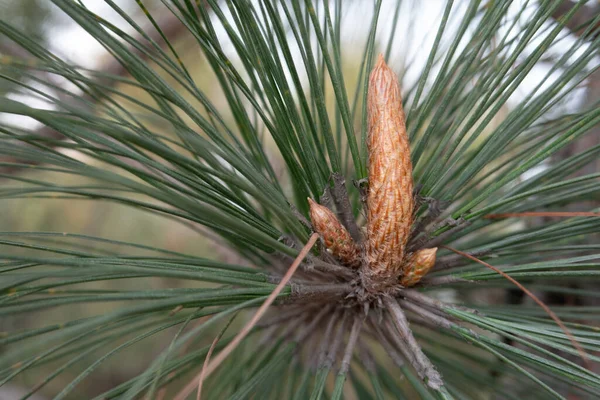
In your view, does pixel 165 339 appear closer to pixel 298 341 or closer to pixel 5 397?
pixel 5 397

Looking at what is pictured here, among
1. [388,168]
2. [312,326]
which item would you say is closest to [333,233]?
[388,168]

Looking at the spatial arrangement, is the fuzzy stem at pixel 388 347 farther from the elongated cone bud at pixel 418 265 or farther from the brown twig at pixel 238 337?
the brown twig at pixel 238 337

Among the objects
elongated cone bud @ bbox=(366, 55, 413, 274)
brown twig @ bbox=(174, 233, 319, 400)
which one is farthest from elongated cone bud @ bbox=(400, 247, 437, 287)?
brown twig @ bbox=(174, 233, 319, 400)

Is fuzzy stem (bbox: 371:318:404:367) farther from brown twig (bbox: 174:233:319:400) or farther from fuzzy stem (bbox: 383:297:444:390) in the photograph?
brown twig (bbox: 174:233:319:400)

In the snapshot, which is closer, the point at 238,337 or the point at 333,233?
the point at 238,337

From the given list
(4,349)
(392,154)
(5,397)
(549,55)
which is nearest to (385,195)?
(392,154)

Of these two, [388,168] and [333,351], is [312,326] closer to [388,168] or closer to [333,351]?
[333,351]

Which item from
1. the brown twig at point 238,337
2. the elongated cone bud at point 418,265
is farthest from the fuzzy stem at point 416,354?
the brown twig at point 238,337
